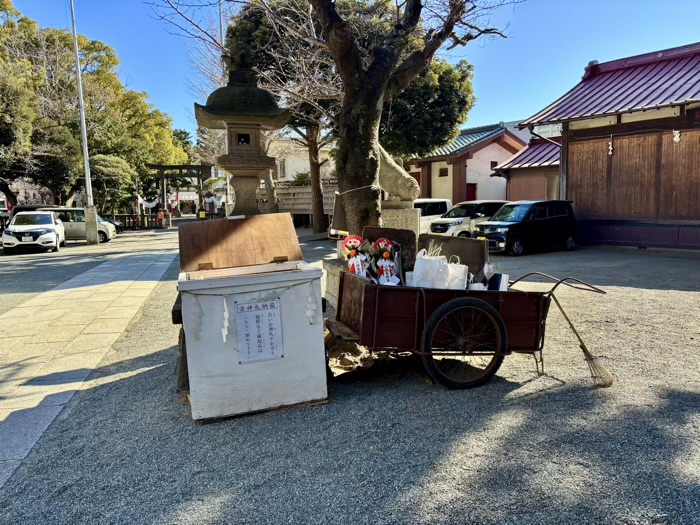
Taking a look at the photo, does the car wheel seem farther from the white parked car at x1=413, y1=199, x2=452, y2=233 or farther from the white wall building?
the white wall building

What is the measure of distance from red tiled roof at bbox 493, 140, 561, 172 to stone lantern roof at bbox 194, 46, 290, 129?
15575 millimetres

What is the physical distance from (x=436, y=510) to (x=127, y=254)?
634 inches

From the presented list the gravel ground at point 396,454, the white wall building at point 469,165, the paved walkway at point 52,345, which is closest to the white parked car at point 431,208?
the white wall building at point 469,165

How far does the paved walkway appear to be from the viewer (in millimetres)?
3850

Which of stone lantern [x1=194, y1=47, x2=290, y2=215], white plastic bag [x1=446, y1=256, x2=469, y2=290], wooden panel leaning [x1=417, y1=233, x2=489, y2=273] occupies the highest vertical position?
stone lantern [x1=194, y1=47, x2=290, y2=215]

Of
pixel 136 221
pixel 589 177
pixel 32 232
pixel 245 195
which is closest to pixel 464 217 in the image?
pixel 589 177

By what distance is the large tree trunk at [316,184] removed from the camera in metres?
20.4

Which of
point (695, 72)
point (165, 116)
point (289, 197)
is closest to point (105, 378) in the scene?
point (695, 72)

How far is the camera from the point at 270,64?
15055mm

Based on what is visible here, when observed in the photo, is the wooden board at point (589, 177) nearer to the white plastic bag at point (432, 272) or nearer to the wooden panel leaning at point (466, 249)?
the wooden panel leaning at point (466, 249)

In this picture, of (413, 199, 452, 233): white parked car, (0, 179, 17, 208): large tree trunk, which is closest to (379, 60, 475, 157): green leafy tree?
(413, 199, 452, 233): white parked car

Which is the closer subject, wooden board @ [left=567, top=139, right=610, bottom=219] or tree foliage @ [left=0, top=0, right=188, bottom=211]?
wooden board @ [left=567, top=139, right=610, bottom=219]

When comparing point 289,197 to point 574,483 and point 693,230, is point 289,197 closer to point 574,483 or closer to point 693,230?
point 693,230

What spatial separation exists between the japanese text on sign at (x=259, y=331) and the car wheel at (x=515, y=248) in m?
11.4
